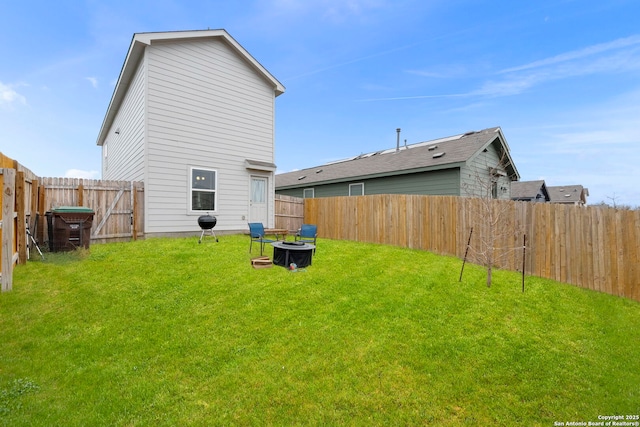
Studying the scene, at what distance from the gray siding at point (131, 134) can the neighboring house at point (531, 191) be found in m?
24.8

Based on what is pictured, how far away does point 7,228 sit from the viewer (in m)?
5.00

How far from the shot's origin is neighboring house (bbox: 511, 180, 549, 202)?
74.7ft

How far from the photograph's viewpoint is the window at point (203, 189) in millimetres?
10516

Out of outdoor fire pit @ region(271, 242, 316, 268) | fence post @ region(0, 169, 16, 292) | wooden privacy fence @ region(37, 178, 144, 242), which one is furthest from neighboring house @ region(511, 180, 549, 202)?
fence post @ region(0, 169, 16, 292)

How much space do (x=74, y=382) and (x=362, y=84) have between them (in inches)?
732

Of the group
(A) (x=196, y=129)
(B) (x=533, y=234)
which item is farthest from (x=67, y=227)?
(B) (x=533, y=234)

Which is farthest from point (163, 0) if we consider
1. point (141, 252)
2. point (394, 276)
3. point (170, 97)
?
point (394, 276)

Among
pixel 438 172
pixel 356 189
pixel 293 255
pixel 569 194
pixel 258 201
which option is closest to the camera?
pixel 293 255

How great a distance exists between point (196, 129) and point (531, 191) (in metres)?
25.3

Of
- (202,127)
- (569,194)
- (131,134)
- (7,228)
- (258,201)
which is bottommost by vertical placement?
(7,228)

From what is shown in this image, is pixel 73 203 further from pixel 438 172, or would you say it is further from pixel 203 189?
pixel 438 172

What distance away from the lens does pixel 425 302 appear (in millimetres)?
4941

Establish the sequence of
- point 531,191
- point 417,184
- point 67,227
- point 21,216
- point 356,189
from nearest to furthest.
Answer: point 21,216 < point 67,227 < point 417,184 < point 356,189 < point 531,191

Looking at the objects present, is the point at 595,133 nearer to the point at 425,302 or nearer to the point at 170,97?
the point at 425,302
